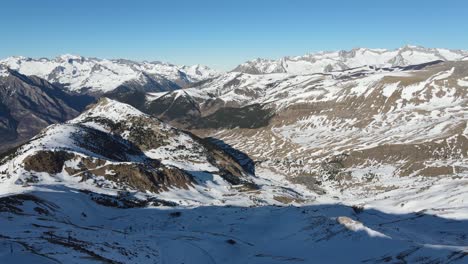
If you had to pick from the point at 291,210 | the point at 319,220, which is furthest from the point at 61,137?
the point at 319,220

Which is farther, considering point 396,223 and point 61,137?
point 61,137

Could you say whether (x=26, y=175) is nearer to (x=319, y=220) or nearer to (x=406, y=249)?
(x=319, y=220)

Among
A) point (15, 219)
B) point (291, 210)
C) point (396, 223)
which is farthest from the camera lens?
point (291, 210)

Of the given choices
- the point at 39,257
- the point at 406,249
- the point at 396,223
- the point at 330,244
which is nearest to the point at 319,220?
the point at 330,244

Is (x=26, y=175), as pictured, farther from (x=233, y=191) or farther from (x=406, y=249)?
(x=406, y=249)

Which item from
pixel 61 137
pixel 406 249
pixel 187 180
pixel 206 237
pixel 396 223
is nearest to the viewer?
pixel 406 249

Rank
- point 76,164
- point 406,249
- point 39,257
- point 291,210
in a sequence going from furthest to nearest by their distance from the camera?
point 76,164, point 291,210, point 406,249, point 39,257

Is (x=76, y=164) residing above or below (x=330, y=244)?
above

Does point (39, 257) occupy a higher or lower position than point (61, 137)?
lower

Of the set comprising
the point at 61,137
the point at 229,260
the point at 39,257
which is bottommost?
the point at 229,260
